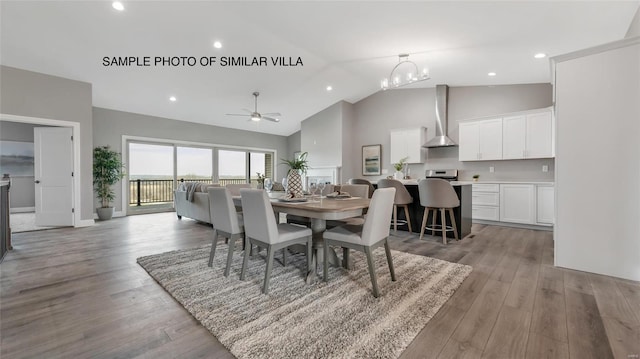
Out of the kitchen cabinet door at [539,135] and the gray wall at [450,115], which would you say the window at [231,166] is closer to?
the gray wall at [450,115]

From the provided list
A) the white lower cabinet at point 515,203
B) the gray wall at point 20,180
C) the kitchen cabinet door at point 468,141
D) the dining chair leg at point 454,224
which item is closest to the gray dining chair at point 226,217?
the dining chair leg at point 454,224

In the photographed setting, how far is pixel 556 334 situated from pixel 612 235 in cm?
159

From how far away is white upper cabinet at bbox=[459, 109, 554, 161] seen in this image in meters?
4.62

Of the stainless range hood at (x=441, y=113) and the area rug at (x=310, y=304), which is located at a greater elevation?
the stainless range hood at (x=441, y=113)

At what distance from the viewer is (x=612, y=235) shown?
7.75ft

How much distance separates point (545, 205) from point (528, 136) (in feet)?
4.19

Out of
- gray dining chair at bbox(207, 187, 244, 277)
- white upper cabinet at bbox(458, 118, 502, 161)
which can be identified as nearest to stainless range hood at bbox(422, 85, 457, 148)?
white upper cabinet at bbox(458, 118, 502, 161)

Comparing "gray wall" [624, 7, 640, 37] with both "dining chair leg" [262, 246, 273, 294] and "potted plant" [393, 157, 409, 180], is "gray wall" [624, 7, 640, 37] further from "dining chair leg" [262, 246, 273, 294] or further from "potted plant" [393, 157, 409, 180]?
"dining chair leg" [262, 246, 273, 294]

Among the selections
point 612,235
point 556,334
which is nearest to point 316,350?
point 556,334

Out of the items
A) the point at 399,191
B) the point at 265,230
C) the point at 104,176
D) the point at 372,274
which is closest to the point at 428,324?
the point at 372,274

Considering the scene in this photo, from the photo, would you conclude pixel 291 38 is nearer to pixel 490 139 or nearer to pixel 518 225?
pixel 490 139

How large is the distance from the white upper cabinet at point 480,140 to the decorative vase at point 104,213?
778 cm

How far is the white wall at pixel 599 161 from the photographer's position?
2.27 m

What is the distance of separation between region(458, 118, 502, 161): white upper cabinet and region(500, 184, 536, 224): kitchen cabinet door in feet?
2.31
